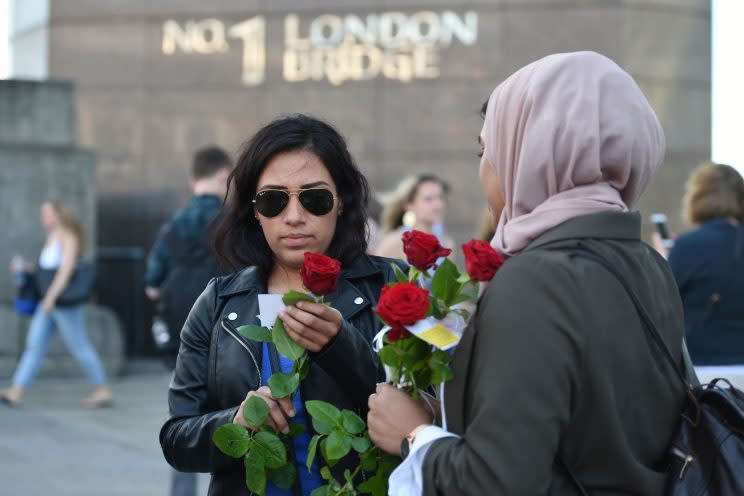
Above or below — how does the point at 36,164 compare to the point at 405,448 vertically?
above

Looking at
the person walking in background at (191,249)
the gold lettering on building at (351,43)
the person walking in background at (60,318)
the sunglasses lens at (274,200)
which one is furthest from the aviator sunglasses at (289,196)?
the gold lettering on building at (351,43)

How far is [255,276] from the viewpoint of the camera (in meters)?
3.09

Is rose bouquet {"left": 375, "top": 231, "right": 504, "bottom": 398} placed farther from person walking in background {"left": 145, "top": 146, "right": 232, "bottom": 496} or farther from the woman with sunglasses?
person walking in background {"left": 145, "top": 146, "right": 232, "bottom": 496}

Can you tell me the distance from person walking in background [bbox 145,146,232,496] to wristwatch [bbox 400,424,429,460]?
346 cm

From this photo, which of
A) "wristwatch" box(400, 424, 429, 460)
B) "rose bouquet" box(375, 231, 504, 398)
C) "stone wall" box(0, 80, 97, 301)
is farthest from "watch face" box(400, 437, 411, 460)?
"stone wall" box(0, 80, 97, 301)

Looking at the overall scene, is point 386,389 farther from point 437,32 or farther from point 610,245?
point 437,32

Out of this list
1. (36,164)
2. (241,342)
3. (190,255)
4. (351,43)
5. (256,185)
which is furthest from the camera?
(351,43)

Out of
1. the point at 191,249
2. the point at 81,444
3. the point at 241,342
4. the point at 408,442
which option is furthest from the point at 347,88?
the point at 408,442

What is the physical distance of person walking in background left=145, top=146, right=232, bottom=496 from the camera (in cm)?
584

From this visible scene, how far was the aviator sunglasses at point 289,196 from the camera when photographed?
3.01 metres

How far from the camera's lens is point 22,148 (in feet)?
39.0

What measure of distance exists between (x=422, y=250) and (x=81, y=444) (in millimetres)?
6091

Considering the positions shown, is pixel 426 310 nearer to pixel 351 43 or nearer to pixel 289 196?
pixel 289 196

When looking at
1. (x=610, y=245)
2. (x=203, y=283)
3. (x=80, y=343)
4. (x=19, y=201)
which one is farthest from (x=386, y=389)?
(x=19, y=201)
